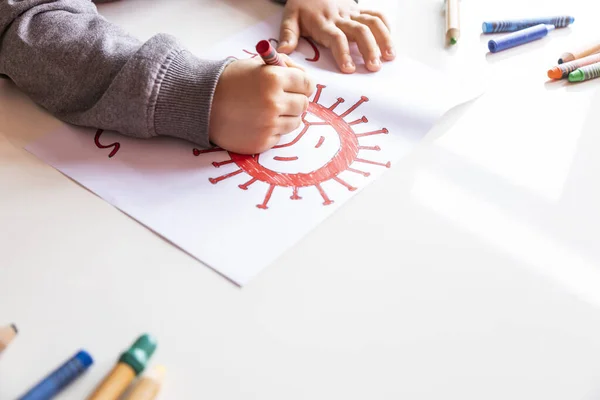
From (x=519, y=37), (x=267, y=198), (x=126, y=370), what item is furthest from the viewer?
(x=519, y=37)

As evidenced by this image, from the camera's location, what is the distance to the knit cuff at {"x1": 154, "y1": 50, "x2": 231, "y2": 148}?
536 mm

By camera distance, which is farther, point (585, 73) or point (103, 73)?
point (585, 73)

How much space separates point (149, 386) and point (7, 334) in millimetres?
98

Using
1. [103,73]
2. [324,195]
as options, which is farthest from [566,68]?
[103,73]

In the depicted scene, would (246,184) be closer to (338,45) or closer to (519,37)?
(338,45)

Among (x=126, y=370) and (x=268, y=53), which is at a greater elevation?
(x=268, y=53)

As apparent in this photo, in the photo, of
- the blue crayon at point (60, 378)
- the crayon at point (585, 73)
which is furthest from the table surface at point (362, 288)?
the crayon at point (585, 73)

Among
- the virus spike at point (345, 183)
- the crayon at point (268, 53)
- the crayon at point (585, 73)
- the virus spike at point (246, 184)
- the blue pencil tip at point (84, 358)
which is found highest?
the crayon at point (268, 53)

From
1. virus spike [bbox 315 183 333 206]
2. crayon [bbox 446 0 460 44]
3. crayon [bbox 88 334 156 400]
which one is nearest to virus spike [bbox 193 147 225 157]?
virus spike [bbox 315 183 333 206]

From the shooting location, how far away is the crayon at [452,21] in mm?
731

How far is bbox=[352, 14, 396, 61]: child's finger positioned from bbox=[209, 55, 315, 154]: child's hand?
185mm

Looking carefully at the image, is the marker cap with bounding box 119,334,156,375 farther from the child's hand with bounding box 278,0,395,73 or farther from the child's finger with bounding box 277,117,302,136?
the child's hand with bounding box 278,0,395,73

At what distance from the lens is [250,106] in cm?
54

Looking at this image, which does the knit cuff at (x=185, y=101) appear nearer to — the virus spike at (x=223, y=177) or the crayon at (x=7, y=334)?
the virus spike at (x=223, y=177)
